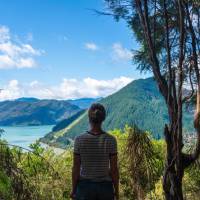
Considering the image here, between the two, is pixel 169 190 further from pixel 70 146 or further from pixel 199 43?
pixel 70 146

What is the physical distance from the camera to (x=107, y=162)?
200 inches

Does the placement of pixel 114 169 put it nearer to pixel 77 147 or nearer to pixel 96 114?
pixel 77 147

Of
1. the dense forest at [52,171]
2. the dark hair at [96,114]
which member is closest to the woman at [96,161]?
the dark hair at [96,114]

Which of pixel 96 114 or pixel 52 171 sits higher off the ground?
pixel 96 114

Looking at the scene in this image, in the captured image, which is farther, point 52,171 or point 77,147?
point 77,147

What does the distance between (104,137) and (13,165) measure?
1.19 metres

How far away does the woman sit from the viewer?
5.03m

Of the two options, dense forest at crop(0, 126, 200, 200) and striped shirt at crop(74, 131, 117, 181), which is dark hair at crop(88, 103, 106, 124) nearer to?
striped shirt at crop(74, 131, 117, 181)

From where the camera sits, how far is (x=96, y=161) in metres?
5.05

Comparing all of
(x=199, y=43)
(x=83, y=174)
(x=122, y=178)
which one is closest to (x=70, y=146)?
(x=122, y=178)

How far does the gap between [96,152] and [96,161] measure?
0.09 meters

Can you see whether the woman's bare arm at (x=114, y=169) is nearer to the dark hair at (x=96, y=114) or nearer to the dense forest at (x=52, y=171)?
the dark hair at (x=96, y=114)

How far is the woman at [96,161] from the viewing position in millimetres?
5031

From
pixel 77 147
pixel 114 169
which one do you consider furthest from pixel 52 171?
pixel 114 169
